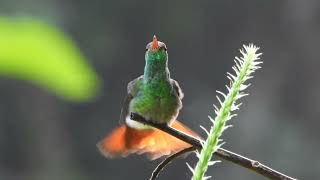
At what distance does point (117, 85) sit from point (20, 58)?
17743mm

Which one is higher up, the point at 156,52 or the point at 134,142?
the point at 156,52

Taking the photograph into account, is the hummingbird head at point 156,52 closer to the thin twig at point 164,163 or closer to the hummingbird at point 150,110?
the hummingbird at point 150,110

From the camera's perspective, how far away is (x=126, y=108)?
139 cm

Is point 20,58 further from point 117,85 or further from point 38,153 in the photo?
Answer: point 117,85

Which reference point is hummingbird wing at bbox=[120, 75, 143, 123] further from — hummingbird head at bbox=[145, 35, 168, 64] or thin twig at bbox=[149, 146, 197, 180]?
thin twig at bbox=[149, 146, 197, 180]

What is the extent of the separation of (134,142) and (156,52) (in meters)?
0.19

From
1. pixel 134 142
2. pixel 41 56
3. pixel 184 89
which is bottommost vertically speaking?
pixel 184 89

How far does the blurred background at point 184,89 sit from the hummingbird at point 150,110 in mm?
13290

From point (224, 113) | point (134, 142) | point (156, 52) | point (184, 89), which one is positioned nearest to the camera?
point (224, 113)

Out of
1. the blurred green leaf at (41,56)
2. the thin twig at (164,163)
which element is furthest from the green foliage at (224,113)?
the blurred green leaf at (41,56)

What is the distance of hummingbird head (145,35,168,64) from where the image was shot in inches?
46.7

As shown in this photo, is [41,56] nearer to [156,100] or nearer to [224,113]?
[224,113]

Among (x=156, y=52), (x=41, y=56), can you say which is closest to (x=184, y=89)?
(x=156, y=52)

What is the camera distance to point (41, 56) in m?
0.92
